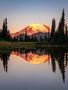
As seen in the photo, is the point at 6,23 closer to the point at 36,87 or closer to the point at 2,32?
the point at 2,32

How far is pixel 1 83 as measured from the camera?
16484 millimetres

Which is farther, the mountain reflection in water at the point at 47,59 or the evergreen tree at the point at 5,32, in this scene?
the evergreen tree at the point at 5,32

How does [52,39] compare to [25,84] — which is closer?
[25,84]

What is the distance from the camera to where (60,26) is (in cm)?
12025

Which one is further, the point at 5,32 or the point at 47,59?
the point at 5,32

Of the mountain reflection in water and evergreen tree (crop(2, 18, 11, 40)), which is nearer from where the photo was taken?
the mountain reflection in water

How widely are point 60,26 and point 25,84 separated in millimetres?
104924

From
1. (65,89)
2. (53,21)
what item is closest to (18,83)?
(65,89)

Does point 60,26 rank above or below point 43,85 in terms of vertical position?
above

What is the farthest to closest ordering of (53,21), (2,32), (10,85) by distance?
Result: (53,21), (2,32), (10,85)

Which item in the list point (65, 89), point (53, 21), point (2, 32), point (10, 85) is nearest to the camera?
point (65, 89)

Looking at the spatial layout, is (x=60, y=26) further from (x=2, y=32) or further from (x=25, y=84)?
(x=25, y=84)

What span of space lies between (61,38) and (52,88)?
102860 millimetres

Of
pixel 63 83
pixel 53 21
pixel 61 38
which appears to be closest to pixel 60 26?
pixel 61 38
